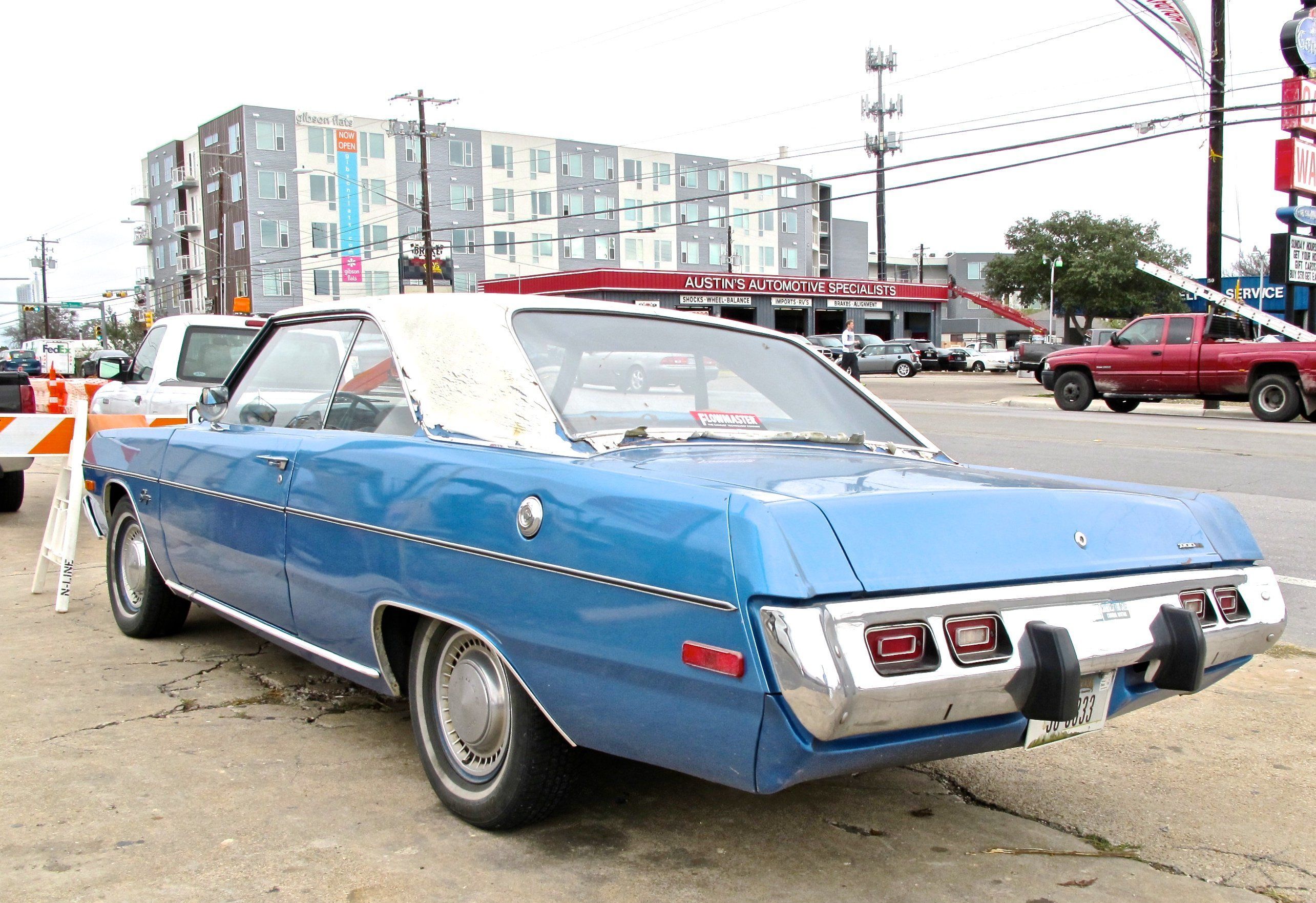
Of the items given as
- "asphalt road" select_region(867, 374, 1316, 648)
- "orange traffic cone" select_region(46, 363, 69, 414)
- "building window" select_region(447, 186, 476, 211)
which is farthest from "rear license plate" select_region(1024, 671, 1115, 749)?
"building window" select_region(447, 186, 476, 211)

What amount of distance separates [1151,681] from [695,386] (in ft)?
5.50

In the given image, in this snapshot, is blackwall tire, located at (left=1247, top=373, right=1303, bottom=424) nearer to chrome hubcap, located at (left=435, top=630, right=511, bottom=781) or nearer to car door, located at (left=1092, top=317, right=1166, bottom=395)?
car door, located at (left=1092, top=317, right=1166, bottom=395)

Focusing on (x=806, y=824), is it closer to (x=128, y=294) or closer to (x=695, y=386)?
(x=695, y=386)

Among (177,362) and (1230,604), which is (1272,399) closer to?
(177,362)

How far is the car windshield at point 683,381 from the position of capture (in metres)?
3.38

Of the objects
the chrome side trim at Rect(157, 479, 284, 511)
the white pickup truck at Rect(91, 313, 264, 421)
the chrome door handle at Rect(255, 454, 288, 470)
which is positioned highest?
the white pickup truck at Rect(91, 313, 264, 421)

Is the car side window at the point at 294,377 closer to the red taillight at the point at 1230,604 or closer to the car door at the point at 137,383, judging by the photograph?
the red taillight at the point at 1230,604

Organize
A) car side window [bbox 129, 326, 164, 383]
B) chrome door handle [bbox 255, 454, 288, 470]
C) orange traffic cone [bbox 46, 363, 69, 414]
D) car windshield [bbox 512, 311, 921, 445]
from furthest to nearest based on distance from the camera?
orange traffic cone [bbox 46, 363, 69, 414] < car side window [bbox 129, 326, 164, 383] < chrome door handle [bbox 255, 454, 288, 470] < car windshield [bbox 512, 311, 921, 445]

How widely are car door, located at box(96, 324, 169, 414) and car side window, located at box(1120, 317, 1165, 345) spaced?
54.5ft

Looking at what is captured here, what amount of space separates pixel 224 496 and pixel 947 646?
2894 millimetres

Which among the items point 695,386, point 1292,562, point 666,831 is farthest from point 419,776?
point 1292,562

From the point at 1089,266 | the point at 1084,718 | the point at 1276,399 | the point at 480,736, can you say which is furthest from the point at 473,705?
the point at 1089,266

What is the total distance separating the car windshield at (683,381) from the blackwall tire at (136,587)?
2.57m

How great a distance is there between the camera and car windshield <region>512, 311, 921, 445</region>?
3.38 meters
